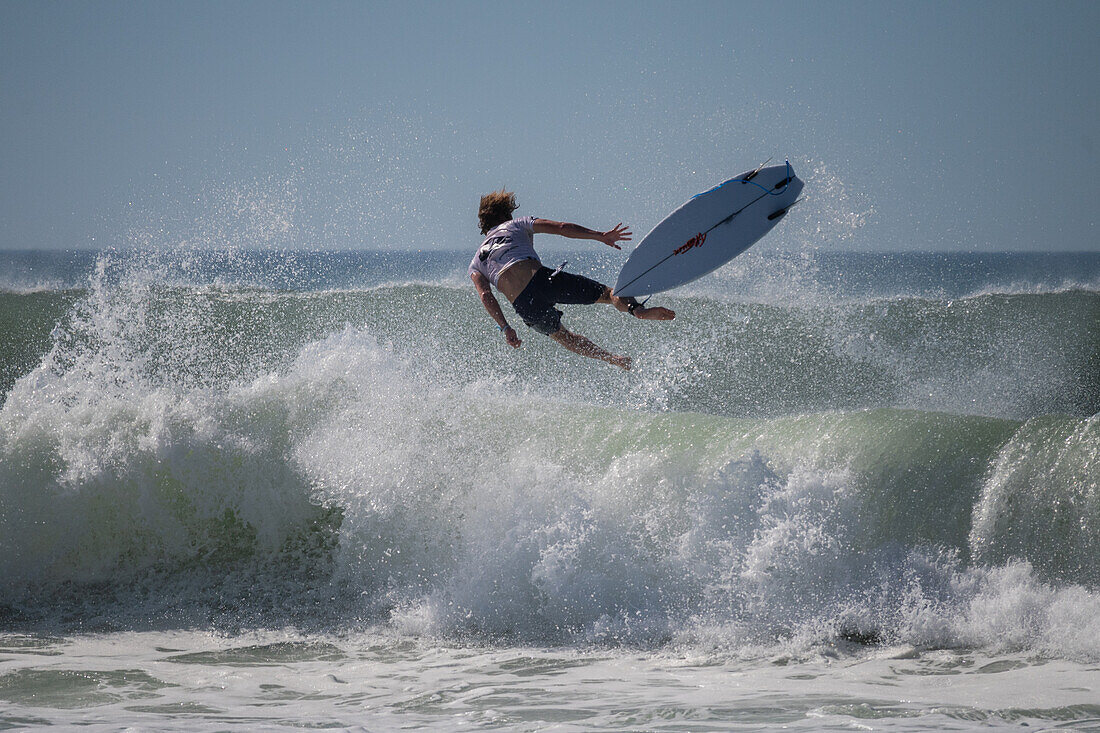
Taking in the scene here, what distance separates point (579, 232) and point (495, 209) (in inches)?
28.4

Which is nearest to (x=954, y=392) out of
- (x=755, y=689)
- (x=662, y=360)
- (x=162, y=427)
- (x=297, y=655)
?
(x=662, y=360)

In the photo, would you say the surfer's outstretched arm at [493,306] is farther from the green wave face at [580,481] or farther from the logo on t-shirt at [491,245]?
the green wave face at [580,481]

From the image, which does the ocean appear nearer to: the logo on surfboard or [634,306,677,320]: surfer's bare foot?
[634,306,677,320]: surfer's bare foot

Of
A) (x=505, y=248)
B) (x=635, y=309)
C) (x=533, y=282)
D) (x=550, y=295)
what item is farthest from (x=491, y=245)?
(x=635, y=309)

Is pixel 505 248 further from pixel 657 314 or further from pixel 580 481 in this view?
pixel 580 481

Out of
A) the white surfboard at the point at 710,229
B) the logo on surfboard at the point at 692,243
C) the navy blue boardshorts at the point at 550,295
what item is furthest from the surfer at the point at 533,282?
the logo on surfboard at the point at 692,243

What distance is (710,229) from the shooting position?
19.4ft

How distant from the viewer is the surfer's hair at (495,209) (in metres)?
5.93

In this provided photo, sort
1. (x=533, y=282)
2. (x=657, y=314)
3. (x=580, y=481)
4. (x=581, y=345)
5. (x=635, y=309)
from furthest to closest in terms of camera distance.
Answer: (x=580, y=481) < (x=581, y=345) < (x=533, y=282) < (x=635, y=309) < (x=657, y=314)

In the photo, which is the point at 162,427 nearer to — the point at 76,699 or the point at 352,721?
the point at 76,699

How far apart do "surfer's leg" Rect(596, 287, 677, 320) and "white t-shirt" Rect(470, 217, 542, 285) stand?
20.6 inches

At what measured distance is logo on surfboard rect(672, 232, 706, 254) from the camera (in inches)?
232

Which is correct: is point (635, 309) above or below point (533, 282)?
below

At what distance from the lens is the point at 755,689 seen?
3920 millimetres
